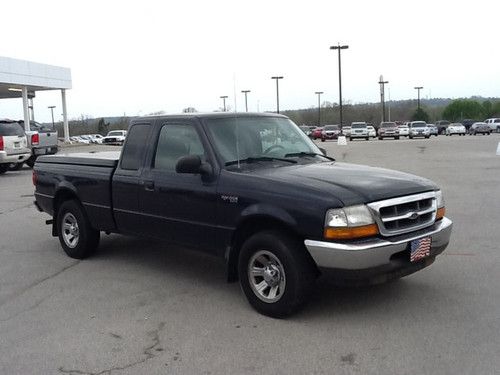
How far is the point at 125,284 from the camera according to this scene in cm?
608

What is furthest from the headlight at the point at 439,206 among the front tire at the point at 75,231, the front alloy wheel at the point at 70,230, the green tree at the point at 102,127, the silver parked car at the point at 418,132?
the green tree at the point at 102,127

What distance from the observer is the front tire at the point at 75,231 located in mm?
7055

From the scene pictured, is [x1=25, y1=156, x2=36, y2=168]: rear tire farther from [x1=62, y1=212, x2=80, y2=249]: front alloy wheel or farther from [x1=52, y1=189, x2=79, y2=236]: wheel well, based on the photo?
[x1=62, y1=212, x2=80, y2=249]: front alloy wheel

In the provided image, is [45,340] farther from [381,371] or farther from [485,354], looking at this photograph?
[485,354]

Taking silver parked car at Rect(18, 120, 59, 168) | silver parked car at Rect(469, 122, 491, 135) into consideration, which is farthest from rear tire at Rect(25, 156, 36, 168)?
silver parked car at Rect(469, 122, 491, 135)

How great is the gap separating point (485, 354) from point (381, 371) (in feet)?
2.76

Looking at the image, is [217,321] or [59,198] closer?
[217,321]

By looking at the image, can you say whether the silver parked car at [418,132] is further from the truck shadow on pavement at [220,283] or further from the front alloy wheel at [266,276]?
the front alloy wheel at [266,276]

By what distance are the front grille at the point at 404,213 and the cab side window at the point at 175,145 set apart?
6.19 ft

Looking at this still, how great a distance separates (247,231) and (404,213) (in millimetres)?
1424

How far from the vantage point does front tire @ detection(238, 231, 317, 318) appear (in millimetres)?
4648

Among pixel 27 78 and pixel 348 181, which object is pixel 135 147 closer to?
pixel 348 181

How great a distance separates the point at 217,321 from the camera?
4855 millimetres

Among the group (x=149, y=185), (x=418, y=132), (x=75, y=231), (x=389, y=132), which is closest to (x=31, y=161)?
(x=75, y=231)
